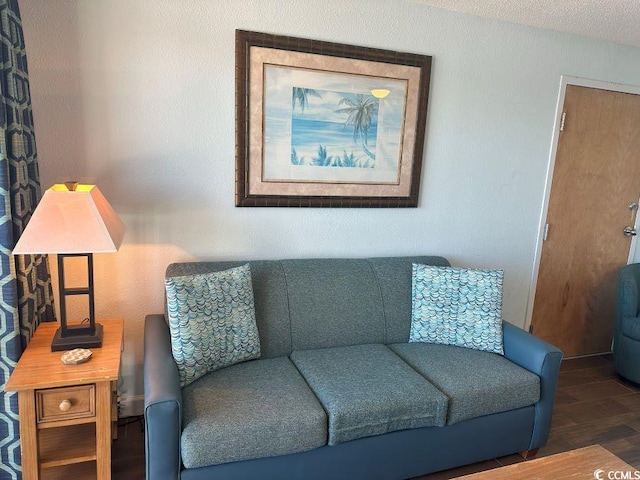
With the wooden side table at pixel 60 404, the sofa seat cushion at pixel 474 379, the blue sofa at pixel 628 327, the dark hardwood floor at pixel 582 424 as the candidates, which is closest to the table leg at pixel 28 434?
the wooden side table at pixel 60 404

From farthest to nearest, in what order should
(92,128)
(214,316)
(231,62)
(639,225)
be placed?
(639,225), (231,62), (92,128), (214,316)

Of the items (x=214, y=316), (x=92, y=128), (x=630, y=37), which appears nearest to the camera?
(x=214, y=316)

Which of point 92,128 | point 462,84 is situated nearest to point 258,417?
point 92,128

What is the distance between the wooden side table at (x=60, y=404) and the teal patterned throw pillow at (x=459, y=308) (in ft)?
5.05

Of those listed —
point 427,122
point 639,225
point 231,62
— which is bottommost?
point 639,225

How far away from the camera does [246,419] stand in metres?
1.73

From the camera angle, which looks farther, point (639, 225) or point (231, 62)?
point (639, 225)

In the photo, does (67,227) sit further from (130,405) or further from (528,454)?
(528,454)

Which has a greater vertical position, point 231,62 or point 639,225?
point 231,62

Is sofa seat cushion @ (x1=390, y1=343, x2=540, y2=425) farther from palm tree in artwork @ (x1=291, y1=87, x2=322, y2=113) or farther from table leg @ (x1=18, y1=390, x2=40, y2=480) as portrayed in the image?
table leg @ (x1=18, y1=390, x2=40, y2=480)

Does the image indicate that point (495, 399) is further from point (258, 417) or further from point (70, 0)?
point (70, 0)

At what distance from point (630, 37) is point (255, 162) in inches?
104

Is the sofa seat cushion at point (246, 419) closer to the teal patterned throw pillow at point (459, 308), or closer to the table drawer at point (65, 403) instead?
the table drawer at point (65, 403)

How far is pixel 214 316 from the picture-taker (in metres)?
2.04
